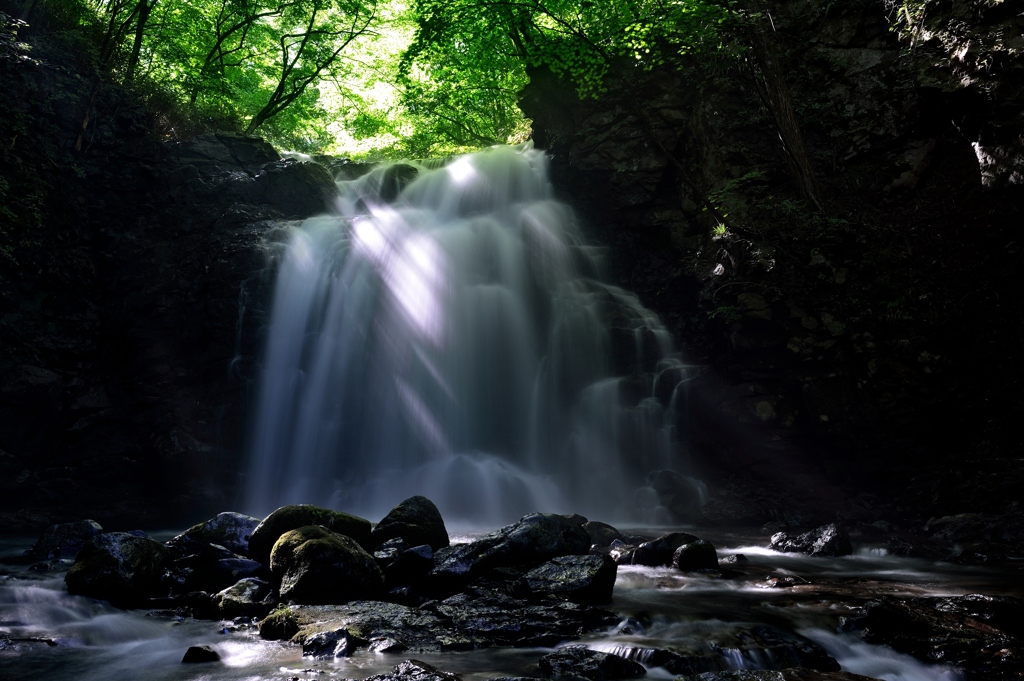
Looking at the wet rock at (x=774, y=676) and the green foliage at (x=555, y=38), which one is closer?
the wet rock at (x=774, y=676)

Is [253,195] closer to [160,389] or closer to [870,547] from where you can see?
[160,389]

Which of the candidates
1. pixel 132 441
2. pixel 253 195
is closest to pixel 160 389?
pixel 132 441

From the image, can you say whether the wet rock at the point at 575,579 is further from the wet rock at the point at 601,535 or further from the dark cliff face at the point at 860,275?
the dark cliff face at the point at 860,275

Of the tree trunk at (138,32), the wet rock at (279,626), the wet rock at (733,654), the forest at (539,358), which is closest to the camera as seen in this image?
the wet rock at (733,654)

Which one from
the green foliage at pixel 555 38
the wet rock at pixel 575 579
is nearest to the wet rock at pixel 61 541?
the wet rock at pixel 575 579

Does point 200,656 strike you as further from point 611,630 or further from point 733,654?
point 733,654

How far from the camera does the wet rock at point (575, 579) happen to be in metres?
5.62

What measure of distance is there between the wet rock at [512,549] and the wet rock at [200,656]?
206cm

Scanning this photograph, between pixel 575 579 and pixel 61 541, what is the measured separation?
700 centimetres

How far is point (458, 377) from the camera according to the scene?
44.5 feet

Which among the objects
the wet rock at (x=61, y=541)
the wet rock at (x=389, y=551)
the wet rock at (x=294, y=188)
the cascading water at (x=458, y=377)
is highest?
the wet rock at (x=294, y=188)

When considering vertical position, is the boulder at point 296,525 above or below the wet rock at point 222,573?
above

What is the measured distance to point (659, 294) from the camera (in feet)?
46.6

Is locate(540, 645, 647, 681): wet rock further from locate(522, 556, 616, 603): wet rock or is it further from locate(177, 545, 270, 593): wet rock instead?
locate(177, 545, 270, 593): wet rock
